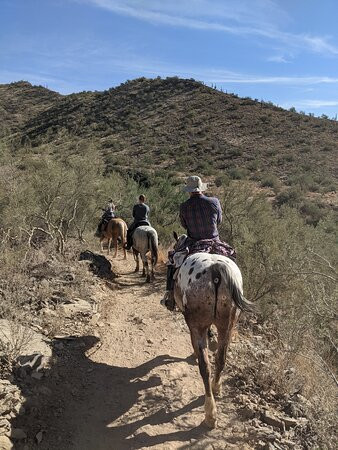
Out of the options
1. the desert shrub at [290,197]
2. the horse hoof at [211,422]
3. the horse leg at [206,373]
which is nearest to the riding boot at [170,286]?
the horse leg at [206,373]

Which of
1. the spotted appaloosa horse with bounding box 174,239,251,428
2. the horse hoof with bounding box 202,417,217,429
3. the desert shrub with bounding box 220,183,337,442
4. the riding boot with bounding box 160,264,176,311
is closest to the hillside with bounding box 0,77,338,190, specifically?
the desert shrub with bounding box 220,183,337,442

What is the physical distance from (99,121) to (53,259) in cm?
4100

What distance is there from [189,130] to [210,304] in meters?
41.0

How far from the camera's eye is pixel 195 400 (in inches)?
213

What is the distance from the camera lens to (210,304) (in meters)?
4.93

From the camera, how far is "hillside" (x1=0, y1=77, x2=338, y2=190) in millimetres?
36219

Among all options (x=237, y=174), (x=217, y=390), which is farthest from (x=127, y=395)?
(x=237, y=174)

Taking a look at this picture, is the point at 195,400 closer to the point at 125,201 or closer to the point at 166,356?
the point at 166,356

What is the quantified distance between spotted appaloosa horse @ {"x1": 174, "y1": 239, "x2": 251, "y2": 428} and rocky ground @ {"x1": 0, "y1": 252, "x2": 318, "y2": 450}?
461mm

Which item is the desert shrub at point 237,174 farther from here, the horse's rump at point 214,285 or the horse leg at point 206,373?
the horse leg at point 206,373

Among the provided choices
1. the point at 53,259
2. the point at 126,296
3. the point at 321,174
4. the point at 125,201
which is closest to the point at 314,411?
the point at 126,296

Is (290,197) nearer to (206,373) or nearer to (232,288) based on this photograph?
(232,288)

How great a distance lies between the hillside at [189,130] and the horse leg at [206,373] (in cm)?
2762

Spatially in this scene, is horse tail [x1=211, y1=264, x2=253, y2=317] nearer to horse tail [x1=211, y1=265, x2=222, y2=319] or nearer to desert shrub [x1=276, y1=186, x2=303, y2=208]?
horse tail [x1=211, y1=265, x2=222, y2=319]
